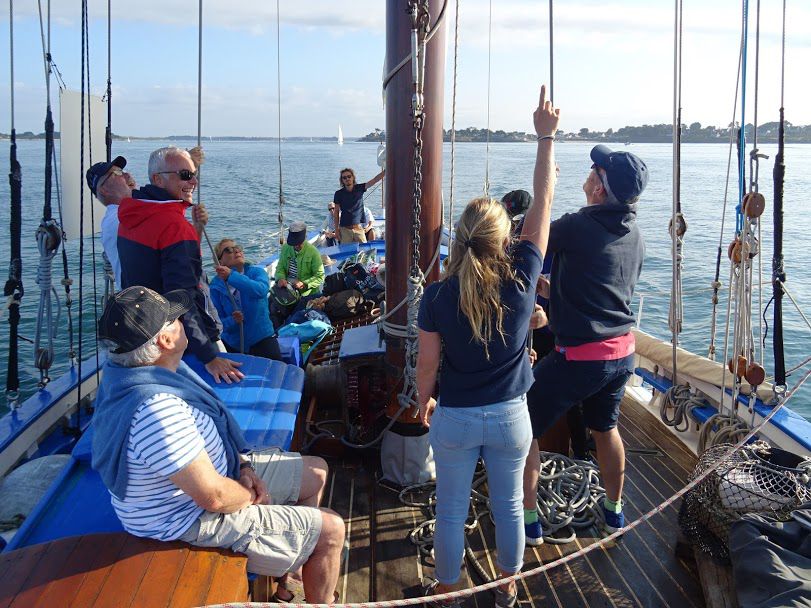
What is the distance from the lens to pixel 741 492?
2.28m

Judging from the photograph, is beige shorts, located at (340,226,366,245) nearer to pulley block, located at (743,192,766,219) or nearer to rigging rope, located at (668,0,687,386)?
rigging rope, located at (668,0,687,386)

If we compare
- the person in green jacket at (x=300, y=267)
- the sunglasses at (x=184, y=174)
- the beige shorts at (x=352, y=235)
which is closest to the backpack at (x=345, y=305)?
the person in green jacket at (x=300, y=267)

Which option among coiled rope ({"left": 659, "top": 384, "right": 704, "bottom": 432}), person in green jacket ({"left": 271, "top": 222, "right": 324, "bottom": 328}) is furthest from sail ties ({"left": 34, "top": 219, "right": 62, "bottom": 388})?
coiled rope ({"left": 659, "top": 384, "right": 704, "bottom": 432})

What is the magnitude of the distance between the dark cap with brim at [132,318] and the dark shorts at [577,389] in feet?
4.49

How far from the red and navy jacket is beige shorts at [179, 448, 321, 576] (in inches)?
35.1

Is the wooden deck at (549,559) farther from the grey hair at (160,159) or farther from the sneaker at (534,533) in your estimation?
the grey hair at (160,159)

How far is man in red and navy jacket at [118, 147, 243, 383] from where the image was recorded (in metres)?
2.48

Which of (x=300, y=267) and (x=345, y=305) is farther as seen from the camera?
(x=300, y=267)

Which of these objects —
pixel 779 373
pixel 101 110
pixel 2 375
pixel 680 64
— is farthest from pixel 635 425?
pixel 2 375

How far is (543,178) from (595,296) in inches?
20.5

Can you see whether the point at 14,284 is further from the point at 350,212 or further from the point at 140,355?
the point at 350,212

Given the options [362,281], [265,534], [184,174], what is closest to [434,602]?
[265,534]

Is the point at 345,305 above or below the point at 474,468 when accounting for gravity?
above

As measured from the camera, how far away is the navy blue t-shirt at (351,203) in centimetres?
852
